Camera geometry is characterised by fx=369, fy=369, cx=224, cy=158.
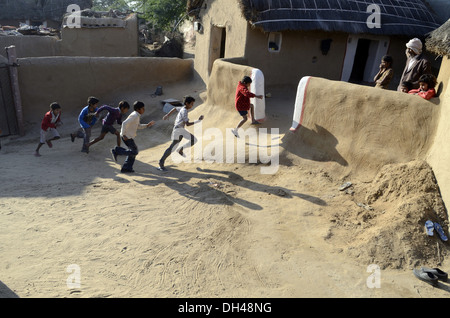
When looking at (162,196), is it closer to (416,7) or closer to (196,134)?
(196,134)

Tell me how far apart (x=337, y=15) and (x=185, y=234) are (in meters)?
8.96

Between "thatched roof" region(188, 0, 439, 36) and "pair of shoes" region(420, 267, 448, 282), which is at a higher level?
"thatched roof" region(188, 0, 439, 36)

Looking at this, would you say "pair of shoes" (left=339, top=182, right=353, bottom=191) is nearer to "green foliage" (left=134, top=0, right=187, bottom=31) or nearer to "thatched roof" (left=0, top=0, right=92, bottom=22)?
"green foliage" (left=134, top=0, right=187, bottom=31)

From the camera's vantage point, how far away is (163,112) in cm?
1172

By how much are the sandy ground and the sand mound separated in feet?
0.28

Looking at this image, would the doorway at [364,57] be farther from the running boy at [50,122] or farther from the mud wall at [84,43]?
the running boy at [50,122]

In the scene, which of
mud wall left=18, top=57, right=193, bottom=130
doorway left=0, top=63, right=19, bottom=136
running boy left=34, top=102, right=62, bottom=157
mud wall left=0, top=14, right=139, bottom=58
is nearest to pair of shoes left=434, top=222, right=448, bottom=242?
running boy left=34, top=102, right=62, bottom=157

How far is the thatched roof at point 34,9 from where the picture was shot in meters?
26.4

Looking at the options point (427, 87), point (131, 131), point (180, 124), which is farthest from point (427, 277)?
point (131, 131)

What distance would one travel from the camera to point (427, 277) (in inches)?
170

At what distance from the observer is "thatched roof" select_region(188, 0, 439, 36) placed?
33.7 feet

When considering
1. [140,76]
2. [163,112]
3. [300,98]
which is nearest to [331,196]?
[300,98]
